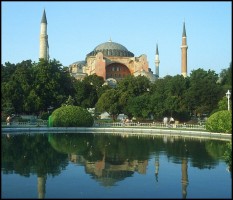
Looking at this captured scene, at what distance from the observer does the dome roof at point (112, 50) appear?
75625mm

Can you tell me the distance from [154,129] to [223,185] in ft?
63.4

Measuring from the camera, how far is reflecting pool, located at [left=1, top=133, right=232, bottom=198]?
36.4ft

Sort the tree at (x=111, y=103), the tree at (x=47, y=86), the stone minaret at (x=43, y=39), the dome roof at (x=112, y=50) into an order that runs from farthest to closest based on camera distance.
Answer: the dome roof at (x=112, y=50)
the stone minaret at (x=43, y=39)
the tree at (x=47, y=86)
the tree at (x=111, y=103)

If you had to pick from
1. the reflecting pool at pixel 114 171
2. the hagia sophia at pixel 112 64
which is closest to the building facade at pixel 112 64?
the hagia sophia at pixel 112 64

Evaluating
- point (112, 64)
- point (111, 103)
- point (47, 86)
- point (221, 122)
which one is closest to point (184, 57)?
point (112, 64)

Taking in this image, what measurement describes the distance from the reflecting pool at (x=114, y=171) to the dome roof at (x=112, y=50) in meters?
55.0

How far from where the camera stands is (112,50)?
7606cm

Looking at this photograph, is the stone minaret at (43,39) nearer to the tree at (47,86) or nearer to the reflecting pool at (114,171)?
the tree at (47,86)

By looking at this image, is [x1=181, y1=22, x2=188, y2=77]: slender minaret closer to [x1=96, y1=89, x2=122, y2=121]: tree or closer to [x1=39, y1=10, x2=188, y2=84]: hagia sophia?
[x1=39, y1=10, x2=188, y2=84]: hagia sophia

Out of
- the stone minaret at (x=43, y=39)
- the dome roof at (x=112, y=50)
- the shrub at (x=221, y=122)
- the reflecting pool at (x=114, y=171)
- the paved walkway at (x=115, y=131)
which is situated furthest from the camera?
the dome roof at (x=112, y=50)

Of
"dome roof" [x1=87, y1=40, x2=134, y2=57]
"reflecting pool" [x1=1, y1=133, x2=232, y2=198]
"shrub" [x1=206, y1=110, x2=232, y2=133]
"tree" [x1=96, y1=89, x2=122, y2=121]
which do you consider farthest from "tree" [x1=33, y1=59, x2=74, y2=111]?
"dome roof" [x1=87, y1=40, x2=134, y2=57]

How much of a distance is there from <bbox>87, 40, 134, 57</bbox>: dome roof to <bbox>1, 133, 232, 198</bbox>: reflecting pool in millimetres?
54981

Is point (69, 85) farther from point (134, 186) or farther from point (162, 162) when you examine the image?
point (134, 186)

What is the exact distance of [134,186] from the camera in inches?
464
